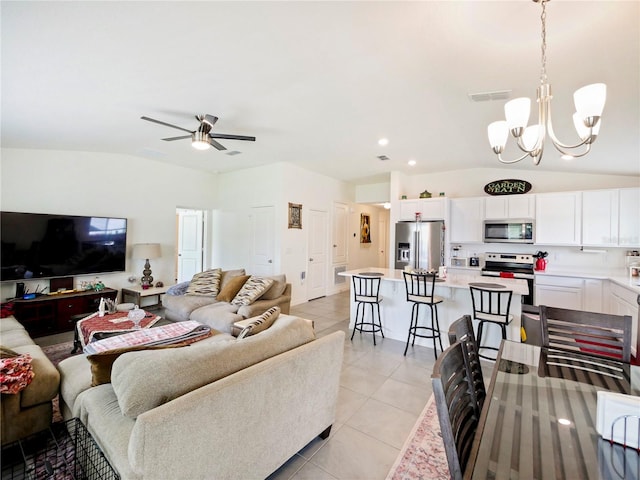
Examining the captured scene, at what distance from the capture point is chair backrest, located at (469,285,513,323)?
298 cm

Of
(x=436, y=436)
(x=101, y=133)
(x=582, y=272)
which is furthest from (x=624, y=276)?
(x=101, y=133)

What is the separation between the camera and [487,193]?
545 cm

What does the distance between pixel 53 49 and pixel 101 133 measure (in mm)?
2032

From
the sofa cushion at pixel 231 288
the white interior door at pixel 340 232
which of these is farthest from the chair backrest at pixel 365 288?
the white interior door at pixel 340 232

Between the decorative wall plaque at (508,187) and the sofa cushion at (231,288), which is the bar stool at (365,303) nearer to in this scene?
the sofa cushion at (231,288)

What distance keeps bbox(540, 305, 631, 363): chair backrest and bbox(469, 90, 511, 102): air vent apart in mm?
1944

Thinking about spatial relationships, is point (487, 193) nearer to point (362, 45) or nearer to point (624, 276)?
point (624, 276)

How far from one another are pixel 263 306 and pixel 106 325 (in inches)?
67.8

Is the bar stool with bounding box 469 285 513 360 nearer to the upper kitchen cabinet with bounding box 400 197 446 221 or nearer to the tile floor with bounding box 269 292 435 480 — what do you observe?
the tile floor with bounding box 269 292 435 480

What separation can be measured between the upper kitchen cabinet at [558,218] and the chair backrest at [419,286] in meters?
2.62

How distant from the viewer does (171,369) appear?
128cm

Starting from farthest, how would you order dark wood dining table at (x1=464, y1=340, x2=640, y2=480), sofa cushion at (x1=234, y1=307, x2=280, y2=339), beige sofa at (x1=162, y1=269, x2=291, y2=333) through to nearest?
beige sofa at (x1=162, y1=269, x2=291, y2=333), sofa cushion at (x1=234, y1=307, x2=280, y2=339), dark wood dining table at (x1=464, y1=340, x2=640, y2=480)

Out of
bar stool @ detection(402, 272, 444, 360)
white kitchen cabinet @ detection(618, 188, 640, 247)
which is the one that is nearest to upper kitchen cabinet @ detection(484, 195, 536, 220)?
white kitchen cabinet @ detection(618, 188, 640, 247)

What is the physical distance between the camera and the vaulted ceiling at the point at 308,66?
1764mm
